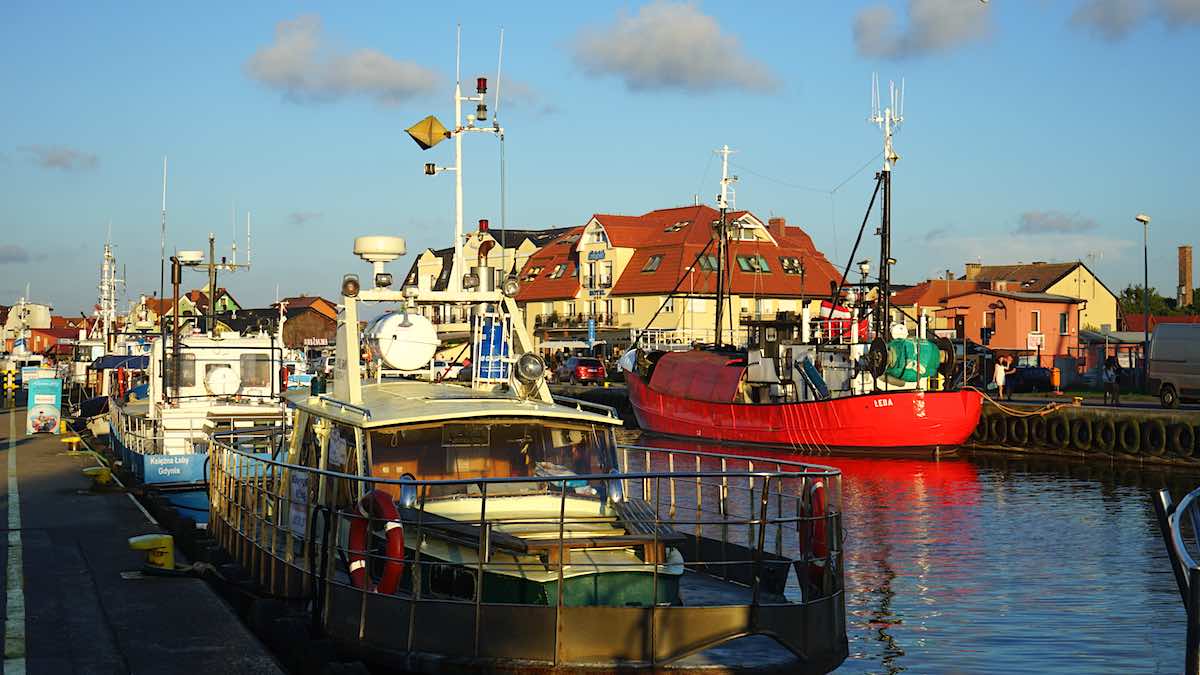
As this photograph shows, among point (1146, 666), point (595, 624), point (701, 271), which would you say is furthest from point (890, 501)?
point (701, 271)

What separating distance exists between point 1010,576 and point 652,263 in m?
75.5

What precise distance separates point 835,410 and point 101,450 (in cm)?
2224

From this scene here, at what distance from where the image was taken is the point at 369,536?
11.0m

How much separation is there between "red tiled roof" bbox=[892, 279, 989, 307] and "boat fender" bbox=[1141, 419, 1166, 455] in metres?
60.1

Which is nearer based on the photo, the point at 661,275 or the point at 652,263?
the point at 661,275

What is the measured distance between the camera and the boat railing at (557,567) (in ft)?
33.2

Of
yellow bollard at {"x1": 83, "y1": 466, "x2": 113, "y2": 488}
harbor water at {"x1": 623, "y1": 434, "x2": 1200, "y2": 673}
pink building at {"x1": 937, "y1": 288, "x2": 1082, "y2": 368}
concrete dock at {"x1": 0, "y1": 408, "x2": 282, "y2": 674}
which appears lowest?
harbor water at {"x1": 623, "y1": 434, "x2": 1200, "y2": 673}

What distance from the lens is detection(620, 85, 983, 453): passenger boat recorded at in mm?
41000

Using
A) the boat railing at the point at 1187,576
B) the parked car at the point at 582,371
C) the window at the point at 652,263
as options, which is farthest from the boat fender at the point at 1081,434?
the window at the point at 652,263

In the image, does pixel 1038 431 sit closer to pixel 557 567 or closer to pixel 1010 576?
pixel 1010 576

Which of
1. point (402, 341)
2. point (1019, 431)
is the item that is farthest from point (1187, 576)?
point (1019, 431)

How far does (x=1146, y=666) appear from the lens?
15148mm

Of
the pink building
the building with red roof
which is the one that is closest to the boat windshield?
the building with red roof

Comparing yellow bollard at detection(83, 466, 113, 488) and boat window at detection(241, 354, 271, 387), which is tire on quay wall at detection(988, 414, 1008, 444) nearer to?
boat window at detection(241, 354, 271, 387)
